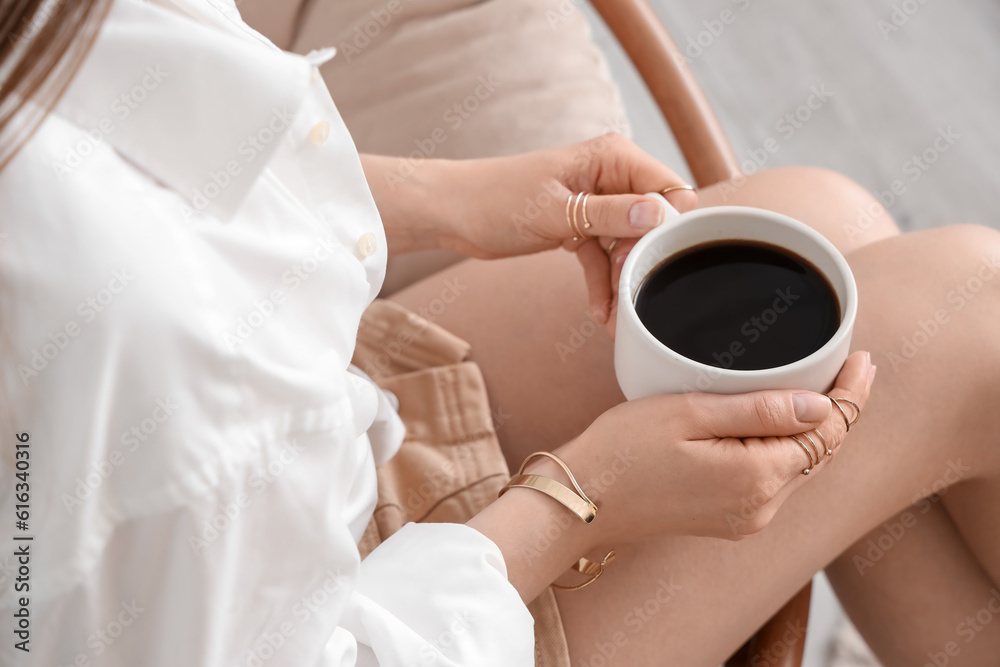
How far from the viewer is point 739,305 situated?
2.04 feet

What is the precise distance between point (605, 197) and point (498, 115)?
42 cm

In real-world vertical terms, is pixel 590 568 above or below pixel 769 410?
below

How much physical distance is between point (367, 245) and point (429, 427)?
27 centimetres

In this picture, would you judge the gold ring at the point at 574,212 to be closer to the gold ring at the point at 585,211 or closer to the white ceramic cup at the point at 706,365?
the gold ring at the point at 585,211

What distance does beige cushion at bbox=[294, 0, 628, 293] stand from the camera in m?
1.06

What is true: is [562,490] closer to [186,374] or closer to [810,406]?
[810,406]

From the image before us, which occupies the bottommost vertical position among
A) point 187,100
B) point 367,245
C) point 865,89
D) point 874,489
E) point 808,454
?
point 865,89

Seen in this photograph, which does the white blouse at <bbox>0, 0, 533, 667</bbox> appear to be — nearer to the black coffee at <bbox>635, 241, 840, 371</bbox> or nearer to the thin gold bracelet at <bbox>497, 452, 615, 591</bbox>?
the thin gold bracelet at <bbox>497, 452, 615, 591</bbox>

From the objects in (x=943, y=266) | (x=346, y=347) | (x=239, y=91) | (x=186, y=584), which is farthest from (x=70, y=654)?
(x=943, y=266)

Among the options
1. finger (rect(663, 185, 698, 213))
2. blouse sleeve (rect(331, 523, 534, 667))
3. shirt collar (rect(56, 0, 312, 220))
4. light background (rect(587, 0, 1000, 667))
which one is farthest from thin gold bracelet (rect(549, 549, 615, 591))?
light background (rect(587, 0, 1000, 667))

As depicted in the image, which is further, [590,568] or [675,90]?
[675,90]

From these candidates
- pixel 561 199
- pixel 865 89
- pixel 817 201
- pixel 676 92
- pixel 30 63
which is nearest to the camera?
pixel 30 63

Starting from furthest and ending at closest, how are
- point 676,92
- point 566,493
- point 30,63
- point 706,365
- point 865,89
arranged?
point 865,89
point 676,92
point 566,493
point 706,365
point 30,63

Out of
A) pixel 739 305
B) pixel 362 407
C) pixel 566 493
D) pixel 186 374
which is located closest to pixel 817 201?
pixel 739 305
